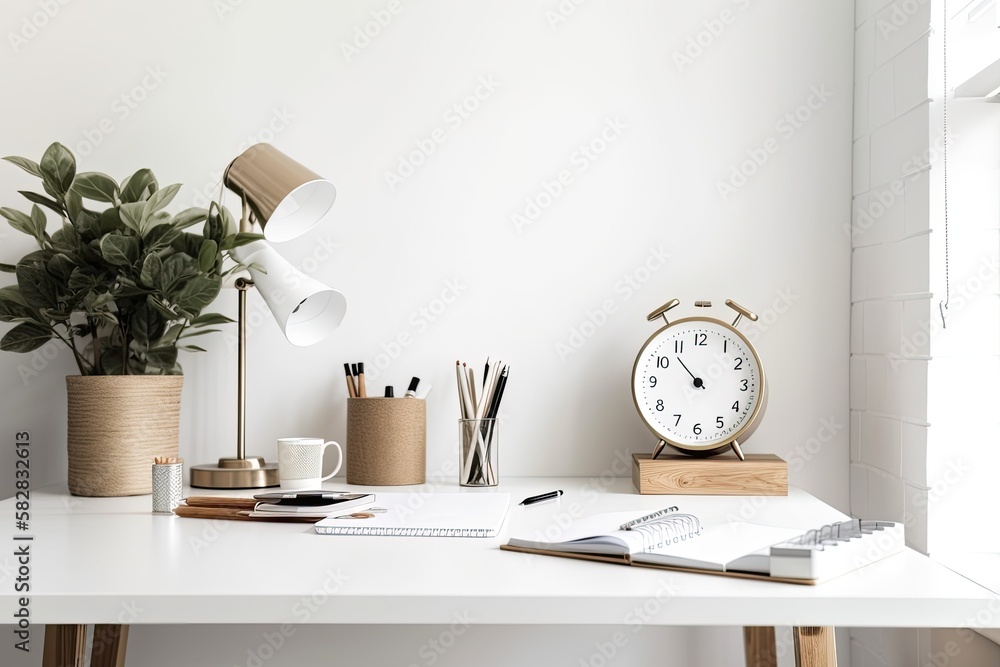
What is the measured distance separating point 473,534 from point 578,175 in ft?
2.51

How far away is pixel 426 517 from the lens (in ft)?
3.34

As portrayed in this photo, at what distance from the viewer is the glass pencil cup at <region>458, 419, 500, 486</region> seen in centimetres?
133

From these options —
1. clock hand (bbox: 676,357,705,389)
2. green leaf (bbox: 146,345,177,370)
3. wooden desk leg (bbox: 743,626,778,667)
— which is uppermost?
green leaf (bbox: 146,345,177,370)

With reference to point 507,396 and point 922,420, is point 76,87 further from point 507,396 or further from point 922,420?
point 922,420

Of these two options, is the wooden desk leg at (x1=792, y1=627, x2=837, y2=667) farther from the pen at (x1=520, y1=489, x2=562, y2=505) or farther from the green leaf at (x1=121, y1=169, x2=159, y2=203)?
the green leaf at (x1=121, y1=169, x2=159, y2=203)

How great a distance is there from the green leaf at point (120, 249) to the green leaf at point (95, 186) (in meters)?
0.12

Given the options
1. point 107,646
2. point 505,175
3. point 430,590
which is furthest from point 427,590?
point 505,175

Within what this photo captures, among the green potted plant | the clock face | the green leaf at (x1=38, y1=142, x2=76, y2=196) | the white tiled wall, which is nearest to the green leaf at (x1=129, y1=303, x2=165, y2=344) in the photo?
the green potted plant

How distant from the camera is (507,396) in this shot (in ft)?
4.83

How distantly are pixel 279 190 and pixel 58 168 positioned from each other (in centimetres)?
33

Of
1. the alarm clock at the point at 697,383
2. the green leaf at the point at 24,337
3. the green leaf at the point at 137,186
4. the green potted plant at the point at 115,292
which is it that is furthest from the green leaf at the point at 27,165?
the alarm clock at the point at 697,383

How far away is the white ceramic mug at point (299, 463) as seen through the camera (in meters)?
1.22

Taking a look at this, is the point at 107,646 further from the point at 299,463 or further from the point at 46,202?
the point at 46,202

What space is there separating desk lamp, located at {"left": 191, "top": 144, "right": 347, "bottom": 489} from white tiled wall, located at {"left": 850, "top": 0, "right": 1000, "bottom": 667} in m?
0.89
